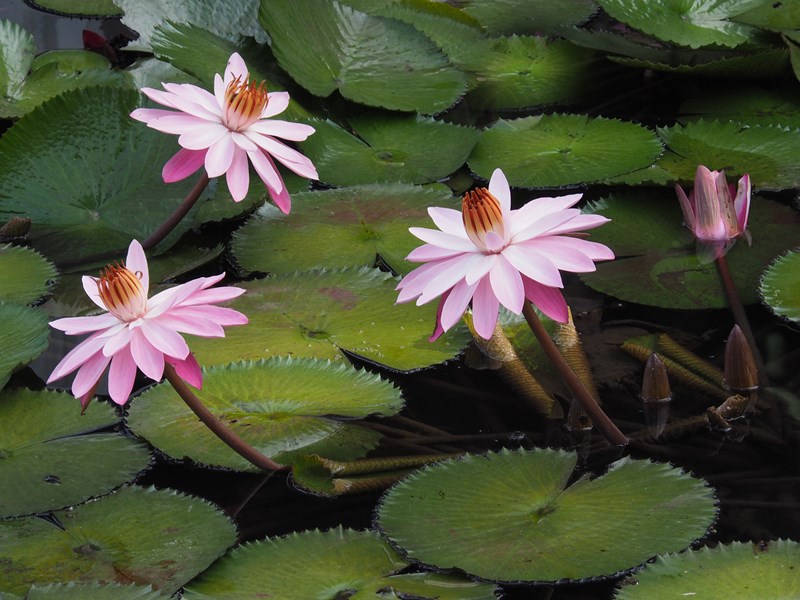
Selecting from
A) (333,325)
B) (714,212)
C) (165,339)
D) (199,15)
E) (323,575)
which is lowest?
(323,575)

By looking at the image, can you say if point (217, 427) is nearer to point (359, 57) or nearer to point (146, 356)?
point (146, 356)

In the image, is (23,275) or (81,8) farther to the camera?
(81,8)

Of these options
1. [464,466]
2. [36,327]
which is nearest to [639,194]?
[464,466]

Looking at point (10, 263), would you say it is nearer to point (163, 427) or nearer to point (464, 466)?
point (163, 427)

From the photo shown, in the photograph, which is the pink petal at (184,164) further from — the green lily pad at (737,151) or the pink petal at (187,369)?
the green lily pad at (737,151)

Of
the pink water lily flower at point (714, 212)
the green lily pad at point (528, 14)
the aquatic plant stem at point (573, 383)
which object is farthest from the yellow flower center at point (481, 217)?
the green lily pad at point (528, 14)

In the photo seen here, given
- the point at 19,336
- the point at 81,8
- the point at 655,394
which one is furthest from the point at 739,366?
the point at 81,8

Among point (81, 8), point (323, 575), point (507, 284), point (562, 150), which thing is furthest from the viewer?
point (81, 8)
